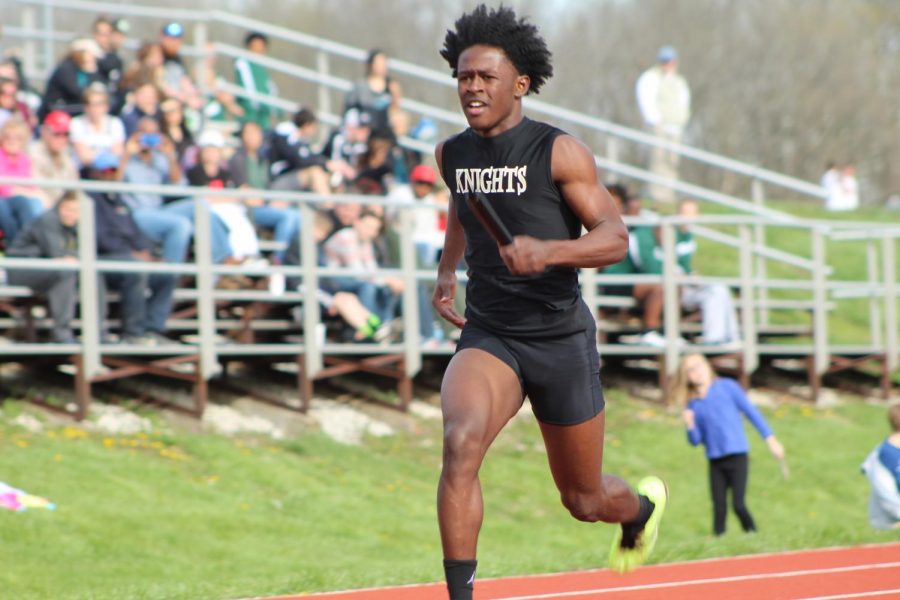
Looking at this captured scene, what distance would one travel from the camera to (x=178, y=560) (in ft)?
38.5

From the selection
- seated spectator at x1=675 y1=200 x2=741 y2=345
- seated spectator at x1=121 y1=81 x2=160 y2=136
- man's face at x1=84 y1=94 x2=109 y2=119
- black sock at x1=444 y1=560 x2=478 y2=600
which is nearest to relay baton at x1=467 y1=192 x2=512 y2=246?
black sock at x1=444 y1=560 x2=478 y2=600

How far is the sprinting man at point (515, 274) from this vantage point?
23.2 feet

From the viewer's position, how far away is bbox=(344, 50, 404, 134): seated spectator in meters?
19.0

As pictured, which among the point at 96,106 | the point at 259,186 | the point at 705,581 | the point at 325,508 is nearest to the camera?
the point at 705,581

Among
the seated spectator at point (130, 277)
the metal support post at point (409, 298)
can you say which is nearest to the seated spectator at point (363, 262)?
the metal support post at point (409, 298)

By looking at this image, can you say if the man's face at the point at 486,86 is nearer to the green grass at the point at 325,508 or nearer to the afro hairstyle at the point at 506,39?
the afro hairstyle at the point at 506,39

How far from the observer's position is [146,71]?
17.4 meters

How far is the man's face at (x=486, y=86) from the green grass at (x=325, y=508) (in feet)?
11.6

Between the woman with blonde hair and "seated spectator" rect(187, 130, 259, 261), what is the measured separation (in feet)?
13.7

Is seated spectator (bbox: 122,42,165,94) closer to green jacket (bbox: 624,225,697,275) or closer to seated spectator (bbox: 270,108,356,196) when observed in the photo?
seated spectator (bbox: 270,108,356,196)

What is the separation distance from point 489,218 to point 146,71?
11464 millimetres

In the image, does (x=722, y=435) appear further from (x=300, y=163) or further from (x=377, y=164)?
(x=300, y=163)

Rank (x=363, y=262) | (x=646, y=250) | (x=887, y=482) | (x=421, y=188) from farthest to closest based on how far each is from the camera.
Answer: (x=646, y=250) → (x=421, y=188) → (x=363, y=262) → (x=887, y=482)

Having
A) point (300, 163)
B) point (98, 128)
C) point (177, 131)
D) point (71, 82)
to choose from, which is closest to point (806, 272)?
point (300, 163)
